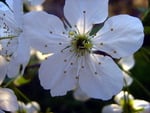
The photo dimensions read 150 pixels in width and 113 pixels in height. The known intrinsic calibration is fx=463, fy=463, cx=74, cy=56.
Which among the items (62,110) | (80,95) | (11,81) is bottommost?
(62,110)

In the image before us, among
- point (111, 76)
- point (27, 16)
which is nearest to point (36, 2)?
point (27, 16)

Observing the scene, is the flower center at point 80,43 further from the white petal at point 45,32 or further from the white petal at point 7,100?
the white petal at point 7,100

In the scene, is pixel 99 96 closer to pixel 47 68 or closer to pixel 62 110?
pixel 47 68

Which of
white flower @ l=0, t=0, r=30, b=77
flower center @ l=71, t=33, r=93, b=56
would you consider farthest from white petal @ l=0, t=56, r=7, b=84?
flower center @ l=71, t=33, r=93, b=56

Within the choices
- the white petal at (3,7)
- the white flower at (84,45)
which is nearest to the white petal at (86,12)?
the white flower at (84,45)

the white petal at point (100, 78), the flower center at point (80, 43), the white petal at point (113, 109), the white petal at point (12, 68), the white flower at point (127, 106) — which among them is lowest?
the white petal at point (113, 109)

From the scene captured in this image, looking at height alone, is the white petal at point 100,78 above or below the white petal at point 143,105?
above

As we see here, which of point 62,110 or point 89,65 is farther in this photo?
point 62,110
